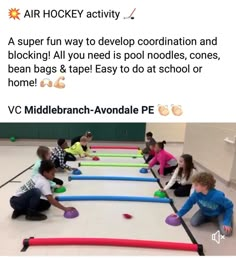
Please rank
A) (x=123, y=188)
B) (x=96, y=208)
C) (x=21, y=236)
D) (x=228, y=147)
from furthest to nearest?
(x=228, y=147) < (x=123, y=188) < (x=96, y=208) < (x=21, y=236)

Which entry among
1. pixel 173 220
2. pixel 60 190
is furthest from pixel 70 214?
pixel 173 220

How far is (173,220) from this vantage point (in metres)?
2.67

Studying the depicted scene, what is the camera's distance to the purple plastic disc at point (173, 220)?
266cm

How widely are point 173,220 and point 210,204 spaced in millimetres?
411

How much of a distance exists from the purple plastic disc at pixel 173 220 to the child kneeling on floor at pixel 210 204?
7 centimetres

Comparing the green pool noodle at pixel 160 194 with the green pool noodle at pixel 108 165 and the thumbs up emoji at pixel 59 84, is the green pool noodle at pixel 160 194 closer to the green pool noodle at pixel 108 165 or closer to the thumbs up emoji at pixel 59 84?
the green pool noodle at pixel 108 165

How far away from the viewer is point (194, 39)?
1.87 m

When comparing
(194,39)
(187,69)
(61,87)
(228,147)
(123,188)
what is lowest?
(123,188)

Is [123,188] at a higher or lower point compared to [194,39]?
lower

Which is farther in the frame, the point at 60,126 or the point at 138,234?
the point at 60,126

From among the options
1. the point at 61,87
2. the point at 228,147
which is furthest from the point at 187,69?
the point at 228,147

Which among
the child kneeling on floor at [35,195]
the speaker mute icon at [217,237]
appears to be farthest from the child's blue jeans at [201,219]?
the child kneeling on floor at [35,195]

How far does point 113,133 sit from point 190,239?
229 inches

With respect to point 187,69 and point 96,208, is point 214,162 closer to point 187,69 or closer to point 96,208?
point 96,208
